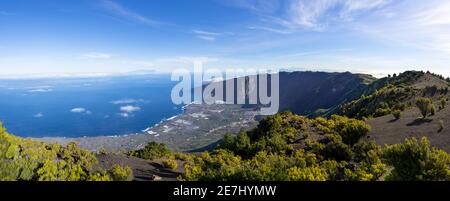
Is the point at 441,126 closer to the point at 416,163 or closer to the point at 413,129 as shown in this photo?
the point at 413,129

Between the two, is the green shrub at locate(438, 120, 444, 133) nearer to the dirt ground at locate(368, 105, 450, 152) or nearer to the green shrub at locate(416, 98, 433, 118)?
the dirt ground at locate(368, 105, 450, 152)

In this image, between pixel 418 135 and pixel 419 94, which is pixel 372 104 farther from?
pixel 418 135

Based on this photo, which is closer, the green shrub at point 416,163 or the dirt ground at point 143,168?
the green shrub at point 416,163

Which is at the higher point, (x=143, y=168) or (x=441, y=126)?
(x=441, y=126)

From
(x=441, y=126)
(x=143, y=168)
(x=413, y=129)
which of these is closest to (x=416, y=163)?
(x=143, y=168)

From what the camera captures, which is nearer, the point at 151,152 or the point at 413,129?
the point at 413,129

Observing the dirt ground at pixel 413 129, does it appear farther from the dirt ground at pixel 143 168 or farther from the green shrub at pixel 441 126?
the dirt ground at pixel 143 168

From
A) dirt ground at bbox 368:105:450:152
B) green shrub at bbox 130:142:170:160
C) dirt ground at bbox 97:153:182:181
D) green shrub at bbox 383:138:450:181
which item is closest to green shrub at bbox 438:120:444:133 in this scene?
dirt ground at bbox 368:105:450:152

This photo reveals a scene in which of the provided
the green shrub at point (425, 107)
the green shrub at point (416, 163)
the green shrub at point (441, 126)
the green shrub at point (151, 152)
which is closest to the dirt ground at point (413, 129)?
the green shrub at point (441, 126)

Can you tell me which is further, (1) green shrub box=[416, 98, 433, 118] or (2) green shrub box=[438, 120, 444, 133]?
(1) green shrub box=[416, 98, 433, 118]

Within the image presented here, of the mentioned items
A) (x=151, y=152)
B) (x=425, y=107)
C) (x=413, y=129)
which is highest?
(x=425, y=107)
